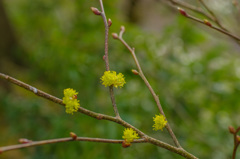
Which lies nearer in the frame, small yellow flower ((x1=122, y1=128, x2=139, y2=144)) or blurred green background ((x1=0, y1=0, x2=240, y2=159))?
small yellow flower ((x1=122, y1=128, x2=139, y2=144))

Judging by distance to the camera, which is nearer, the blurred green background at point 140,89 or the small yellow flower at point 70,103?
the small yellow flower at point 70,103

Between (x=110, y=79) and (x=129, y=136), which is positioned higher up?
(x=110, y=79)

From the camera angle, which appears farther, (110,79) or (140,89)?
(140,89)

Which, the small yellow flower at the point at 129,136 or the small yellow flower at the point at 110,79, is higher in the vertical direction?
the small yellow flower at the point at 110,79

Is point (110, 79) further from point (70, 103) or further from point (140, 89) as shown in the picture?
point (140, 89)

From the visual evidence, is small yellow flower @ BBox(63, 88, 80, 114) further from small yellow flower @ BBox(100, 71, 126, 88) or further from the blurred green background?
the blurred green background

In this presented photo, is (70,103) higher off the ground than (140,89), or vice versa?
(140,89)

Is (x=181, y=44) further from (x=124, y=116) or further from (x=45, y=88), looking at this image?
(x=45, y=88)

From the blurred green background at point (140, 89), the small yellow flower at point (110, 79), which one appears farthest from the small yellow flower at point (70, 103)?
the blurred green background at point (140, 89)

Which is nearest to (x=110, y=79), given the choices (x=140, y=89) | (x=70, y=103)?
(x=70, y=103)

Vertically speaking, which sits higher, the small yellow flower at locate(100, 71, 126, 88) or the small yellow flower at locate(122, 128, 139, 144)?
the small yellow flower at locate(100, 71, 126, 88)

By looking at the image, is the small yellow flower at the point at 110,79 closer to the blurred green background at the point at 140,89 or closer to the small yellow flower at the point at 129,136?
the small yellow flower at the point at 129,136

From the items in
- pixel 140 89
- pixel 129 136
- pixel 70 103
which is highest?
pixel 140 89

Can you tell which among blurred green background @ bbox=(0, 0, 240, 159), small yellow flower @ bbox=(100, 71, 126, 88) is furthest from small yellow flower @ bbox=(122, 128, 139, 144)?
blurred green background @ bbox=(0, 0, 240, 159)
